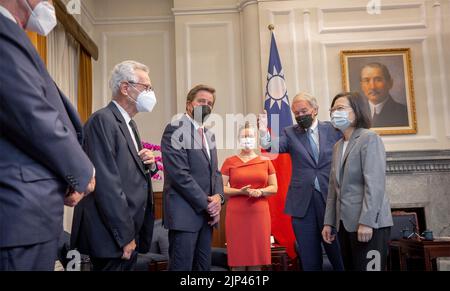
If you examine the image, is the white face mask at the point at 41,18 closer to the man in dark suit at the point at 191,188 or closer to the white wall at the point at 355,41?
the man in dark suit at the point at 191,188

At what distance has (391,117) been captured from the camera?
15.5 ft

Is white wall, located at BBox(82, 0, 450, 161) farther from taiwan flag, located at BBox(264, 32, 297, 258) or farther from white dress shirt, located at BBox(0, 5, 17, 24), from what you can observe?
white dress shirt, located at BBox(0, 5, 17, 24)

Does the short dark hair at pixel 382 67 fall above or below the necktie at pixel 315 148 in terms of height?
above

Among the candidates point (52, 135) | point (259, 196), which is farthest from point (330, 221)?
point (52, 135)

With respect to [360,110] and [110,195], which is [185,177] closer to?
[110,195]

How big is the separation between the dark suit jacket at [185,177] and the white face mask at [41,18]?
1.01m

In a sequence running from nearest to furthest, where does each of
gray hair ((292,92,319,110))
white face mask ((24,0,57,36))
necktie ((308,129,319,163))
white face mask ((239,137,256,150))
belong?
white face mask ((24,0,57,36)), necktie ((308,129,319,163)), gray hair ((292,92,319,110)), white face mask ((239,137,256,150))

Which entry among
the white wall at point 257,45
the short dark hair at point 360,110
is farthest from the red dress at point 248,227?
the white wall at point 257,45

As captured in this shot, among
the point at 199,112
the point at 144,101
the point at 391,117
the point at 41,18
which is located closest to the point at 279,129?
the point at 391,117

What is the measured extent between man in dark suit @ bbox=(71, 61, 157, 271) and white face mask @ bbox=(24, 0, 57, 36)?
1.65ft

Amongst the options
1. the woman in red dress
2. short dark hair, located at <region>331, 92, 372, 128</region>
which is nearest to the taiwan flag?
the woman in red dress

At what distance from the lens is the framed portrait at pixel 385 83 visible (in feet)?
15.5

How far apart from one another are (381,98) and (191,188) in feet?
10.9

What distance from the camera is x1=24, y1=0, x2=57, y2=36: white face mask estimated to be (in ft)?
4.24
